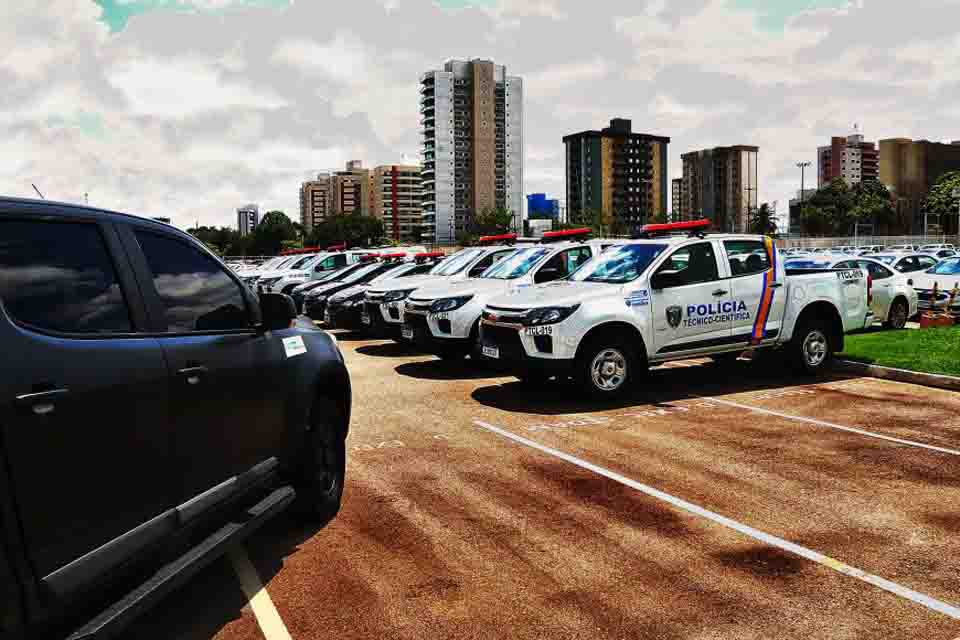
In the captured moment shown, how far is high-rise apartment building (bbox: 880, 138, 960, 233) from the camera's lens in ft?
591

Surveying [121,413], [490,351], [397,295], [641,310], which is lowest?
[490,351]

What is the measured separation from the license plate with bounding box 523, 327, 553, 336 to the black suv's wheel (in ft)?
34.6

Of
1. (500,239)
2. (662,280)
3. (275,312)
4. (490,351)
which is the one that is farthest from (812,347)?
(275,312)

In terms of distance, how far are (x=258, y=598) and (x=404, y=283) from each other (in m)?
11.7

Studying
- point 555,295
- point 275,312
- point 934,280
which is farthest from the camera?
point 934,280

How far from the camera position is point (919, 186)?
181375 mm

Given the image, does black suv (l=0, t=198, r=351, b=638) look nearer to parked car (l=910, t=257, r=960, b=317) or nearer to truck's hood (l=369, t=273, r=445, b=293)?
truck's hood (l=369, t=273, r=445, b=293)

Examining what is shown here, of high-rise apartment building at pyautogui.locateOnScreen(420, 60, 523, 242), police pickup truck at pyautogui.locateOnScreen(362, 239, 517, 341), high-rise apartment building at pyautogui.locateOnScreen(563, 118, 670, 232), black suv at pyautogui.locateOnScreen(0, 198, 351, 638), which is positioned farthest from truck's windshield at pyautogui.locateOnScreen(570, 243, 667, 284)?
high-rise apartment building at pyautogui.locateOnScreen(563, 118, 670, 232)

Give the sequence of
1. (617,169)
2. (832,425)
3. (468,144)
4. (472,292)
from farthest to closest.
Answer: (617,169), (468,144), (472,292), (832,425)

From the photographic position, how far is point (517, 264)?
1417 centimetres

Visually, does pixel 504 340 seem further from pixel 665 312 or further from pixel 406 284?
pixel 406 284

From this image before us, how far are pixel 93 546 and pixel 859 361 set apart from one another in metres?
11.2

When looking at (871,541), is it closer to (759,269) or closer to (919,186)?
(759,269)

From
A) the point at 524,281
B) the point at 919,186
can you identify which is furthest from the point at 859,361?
the point at 919,186
